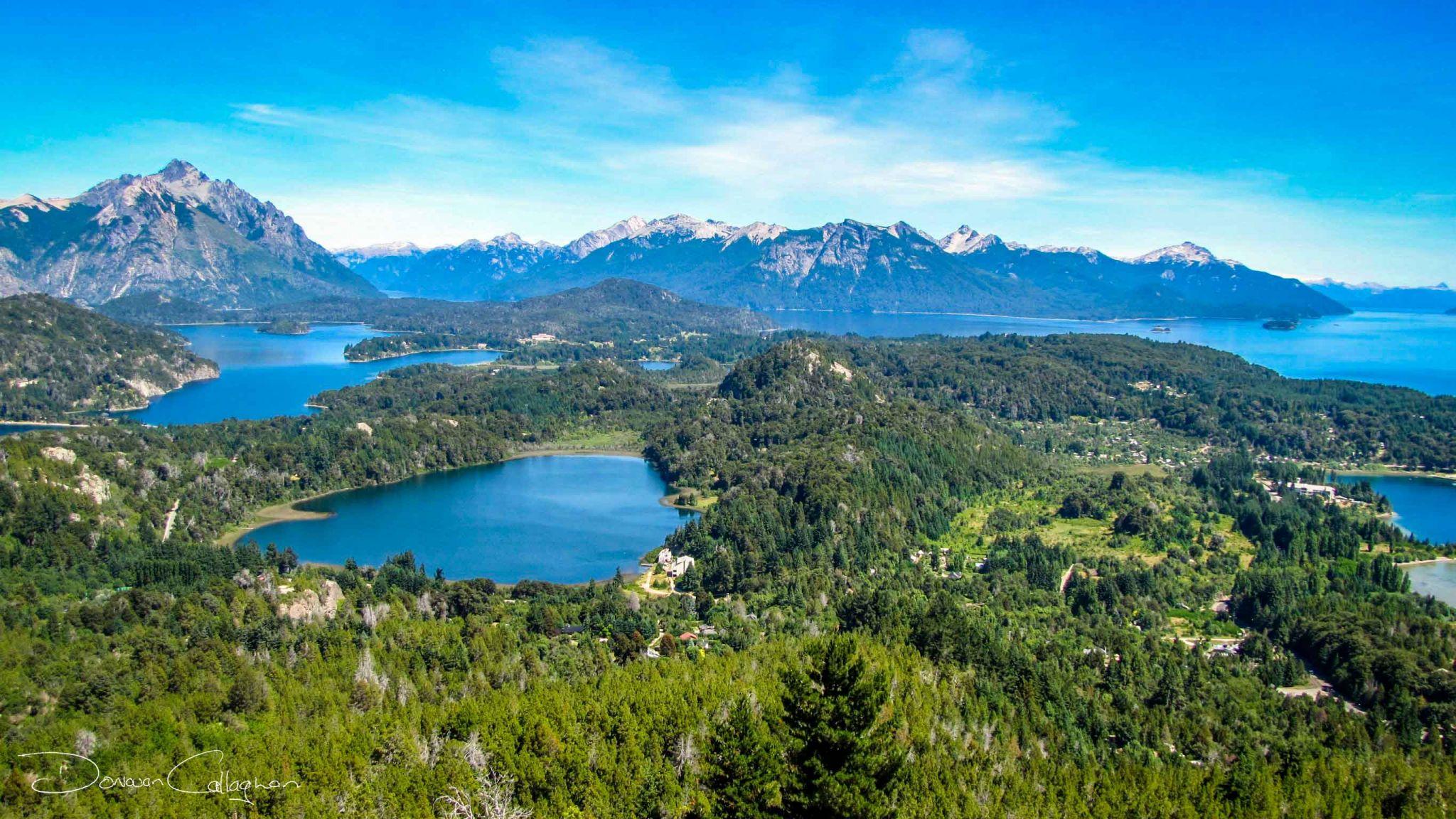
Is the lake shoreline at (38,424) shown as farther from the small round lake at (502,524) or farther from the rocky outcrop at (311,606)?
the rocky outcrop at (311,606)

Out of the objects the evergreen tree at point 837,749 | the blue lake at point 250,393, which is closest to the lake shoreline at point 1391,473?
the evergreen tree at point 837,749

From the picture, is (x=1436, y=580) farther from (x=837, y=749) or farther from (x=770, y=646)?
(x=837, y=749)

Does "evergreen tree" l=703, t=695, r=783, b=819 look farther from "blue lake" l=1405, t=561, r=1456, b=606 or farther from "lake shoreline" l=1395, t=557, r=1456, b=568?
"lake shoreline" l=1395, t=557, r=1456, b=568

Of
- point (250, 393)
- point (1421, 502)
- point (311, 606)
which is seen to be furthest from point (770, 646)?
point (250, 393)

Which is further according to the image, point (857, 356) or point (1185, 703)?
point (857, 356)

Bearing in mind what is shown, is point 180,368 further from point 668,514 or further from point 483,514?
point 668,514

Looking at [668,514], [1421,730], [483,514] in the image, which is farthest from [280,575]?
[1421,730]

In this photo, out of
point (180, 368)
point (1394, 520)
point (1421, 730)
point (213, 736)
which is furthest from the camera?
point (180, 368)
